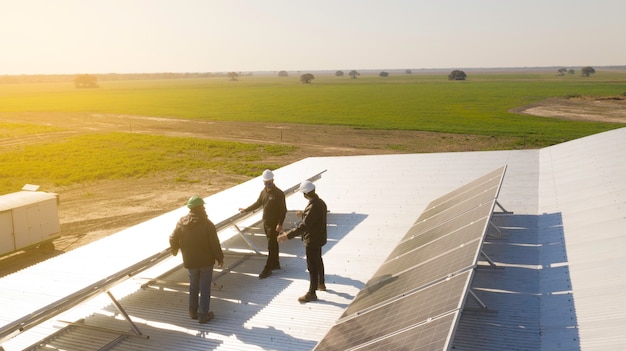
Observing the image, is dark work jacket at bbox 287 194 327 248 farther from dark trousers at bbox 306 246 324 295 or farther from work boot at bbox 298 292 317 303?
work boot at bbox 298 292 317 303

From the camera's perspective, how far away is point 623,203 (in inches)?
417

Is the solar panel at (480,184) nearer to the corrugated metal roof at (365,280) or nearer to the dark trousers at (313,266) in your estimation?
the corrugated metal roof at (365,280)

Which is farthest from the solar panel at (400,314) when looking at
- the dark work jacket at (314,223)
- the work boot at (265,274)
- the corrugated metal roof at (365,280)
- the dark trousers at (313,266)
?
the work boot at (265,274)

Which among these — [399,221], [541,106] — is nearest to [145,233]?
[399,221]

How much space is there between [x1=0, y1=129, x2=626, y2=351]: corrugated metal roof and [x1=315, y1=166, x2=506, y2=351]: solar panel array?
89 centimetres

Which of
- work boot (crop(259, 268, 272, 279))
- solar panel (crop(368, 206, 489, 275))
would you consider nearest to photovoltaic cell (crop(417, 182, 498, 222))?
solar panel (crop(368, 206, 489, 275))

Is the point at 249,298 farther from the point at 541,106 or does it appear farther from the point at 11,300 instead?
the point at 541,106

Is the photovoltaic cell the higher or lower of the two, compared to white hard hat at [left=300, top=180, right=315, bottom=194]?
lower

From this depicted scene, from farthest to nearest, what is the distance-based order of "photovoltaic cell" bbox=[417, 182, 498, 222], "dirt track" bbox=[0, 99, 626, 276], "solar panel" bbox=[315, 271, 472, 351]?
"dirt track" bbox=[0, 99, 626, 276]
"photovoltaic cell" bbox=[417, 182, 498, 222]
"solar panel" bbox=[315, 271, 472, 351]

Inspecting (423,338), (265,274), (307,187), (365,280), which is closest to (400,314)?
(423,338)

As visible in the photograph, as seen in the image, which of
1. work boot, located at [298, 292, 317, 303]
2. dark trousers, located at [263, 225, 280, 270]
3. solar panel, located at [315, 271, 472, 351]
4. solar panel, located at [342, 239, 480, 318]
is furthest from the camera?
dark trousers, located at [263, 225, 280, 270]

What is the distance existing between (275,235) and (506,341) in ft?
15.6

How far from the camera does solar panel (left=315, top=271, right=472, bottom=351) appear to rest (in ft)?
19.9

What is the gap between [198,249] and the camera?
8.30 meters
